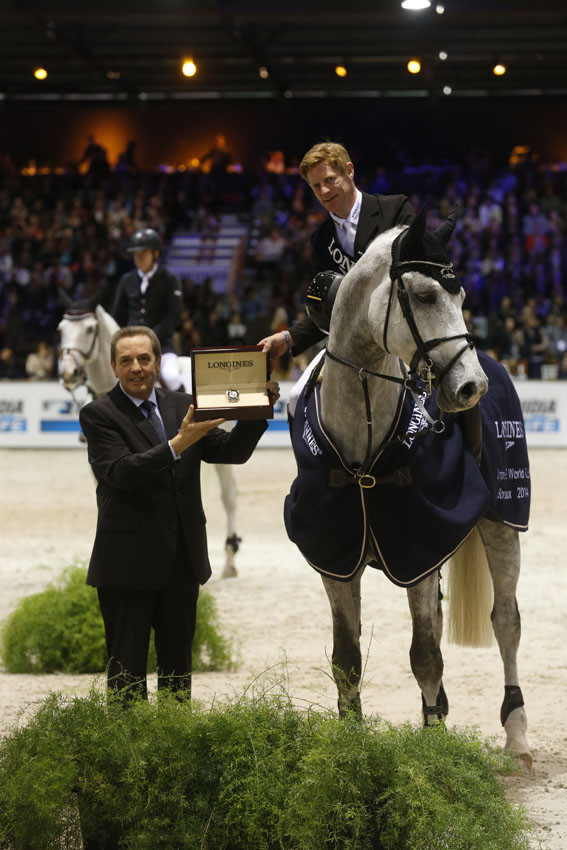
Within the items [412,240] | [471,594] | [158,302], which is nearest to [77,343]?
[158,302]

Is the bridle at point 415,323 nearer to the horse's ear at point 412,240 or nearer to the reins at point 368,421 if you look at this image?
the horse's ear at point 412,240

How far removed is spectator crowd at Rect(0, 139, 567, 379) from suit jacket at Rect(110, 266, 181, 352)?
9.19 metres

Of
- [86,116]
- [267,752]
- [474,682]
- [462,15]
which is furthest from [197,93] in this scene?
[267,752]

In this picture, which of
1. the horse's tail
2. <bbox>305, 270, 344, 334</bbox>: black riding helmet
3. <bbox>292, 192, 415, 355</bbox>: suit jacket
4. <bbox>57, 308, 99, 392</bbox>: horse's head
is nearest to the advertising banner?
<bbox>57, 308, 99, 392</bbox>: horse's head

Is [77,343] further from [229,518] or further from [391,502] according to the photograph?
[391,502]

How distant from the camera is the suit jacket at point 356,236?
4.24 m

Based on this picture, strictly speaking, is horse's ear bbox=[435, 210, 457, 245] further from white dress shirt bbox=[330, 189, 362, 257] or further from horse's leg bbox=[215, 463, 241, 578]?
horse's leg bbox=[215, 463, 241, 578]

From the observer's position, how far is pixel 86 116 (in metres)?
29.8

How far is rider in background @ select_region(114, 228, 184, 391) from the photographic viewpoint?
8.58 m

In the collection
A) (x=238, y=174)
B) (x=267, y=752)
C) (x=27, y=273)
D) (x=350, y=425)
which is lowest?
(x=267, y=752)

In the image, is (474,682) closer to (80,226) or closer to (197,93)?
(80,226)

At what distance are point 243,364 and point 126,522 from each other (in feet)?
2.25

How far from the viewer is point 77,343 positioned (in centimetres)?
873

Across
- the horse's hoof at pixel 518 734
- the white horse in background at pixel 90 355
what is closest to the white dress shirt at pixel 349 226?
the horse's hoof at pixel 518 734
